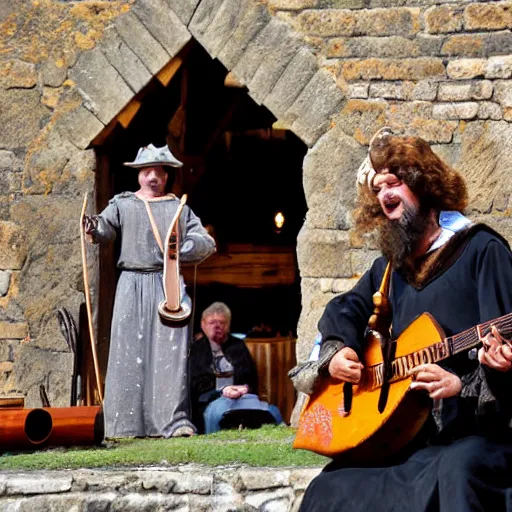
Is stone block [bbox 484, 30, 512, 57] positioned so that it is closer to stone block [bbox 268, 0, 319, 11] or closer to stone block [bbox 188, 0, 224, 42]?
stone block [bbox 268, 0, 319, 11]

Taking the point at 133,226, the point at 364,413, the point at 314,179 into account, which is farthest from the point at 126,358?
the point at 364,413

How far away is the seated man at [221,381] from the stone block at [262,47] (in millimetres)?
1517

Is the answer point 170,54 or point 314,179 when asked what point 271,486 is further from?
point 170,54

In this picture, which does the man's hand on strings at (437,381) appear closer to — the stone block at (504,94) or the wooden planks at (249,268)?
the stone block at (504,94)

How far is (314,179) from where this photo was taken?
7457 mm

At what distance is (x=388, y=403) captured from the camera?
157 inches

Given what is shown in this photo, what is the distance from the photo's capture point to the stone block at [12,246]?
7.76m

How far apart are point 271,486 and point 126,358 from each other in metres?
2.06

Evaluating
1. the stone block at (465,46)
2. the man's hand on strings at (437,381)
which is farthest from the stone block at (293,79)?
the man's hand on strings at (437,381)

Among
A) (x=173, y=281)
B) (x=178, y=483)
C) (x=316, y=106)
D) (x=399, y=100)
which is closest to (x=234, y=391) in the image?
(x=173, y=281)

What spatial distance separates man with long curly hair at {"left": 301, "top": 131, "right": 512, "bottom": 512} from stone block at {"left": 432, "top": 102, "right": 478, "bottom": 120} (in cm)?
284

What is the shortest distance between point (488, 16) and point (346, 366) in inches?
147

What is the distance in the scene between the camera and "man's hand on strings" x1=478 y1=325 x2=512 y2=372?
3.65m

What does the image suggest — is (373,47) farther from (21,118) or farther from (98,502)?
(98,502)
